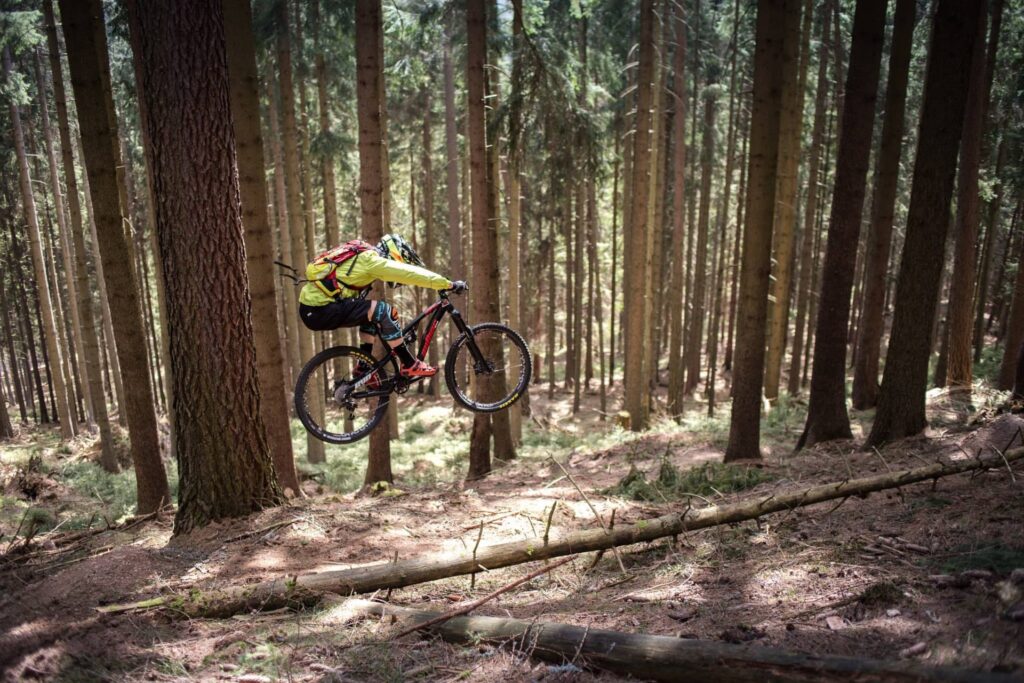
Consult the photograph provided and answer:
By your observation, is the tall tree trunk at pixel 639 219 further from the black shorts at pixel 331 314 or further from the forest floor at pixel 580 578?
the black shorts at pixel 331 314

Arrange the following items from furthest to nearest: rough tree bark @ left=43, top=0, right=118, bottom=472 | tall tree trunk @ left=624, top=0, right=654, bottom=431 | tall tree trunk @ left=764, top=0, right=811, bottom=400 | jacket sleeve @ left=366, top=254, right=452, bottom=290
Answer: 1. tall tree trunk @ left=764, top=0, right=811, bottom=400
2. tall tree trunk @ left=624, top=0, right=654, bottom=431
3. rough tree bark @ left=43, top=0, right=118, bottom=472
4. jacket sleeve @ left=366, top=254, right=452, bottom=290

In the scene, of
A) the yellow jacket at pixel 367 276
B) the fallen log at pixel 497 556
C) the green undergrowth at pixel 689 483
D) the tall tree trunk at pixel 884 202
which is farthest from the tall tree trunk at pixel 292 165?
the tall tree trunk at pixel 884 202

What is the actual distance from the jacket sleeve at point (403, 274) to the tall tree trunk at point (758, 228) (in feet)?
14.4

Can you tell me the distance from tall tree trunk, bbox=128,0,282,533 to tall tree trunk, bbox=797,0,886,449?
7.44m

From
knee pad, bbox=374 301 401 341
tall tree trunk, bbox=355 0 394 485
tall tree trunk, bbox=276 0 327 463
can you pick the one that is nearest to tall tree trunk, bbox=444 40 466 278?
tall tree trunk, bbox=276 0 327 463

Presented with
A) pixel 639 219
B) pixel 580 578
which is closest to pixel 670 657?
pixel 580 578

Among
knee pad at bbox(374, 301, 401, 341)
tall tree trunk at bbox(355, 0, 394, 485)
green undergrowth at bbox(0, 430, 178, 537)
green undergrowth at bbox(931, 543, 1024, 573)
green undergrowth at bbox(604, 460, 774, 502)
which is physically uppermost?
tall tree trunk at bbox(355, 0, 394, 485)

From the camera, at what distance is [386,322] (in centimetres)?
711

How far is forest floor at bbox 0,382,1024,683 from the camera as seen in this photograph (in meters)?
3.88

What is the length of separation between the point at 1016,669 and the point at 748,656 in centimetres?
116

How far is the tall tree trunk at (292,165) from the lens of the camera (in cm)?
1338

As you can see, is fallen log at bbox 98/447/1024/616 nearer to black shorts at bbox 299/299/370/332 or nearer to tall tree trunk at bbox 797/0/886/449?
black shorts at bbox 299/299/370/332

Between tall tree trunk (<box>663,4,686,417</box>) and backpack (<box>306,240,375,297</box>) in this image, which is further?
tall tree trunk (<box>663,4,686,417</box>)

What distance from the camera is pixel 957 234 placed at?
41.0 feet
